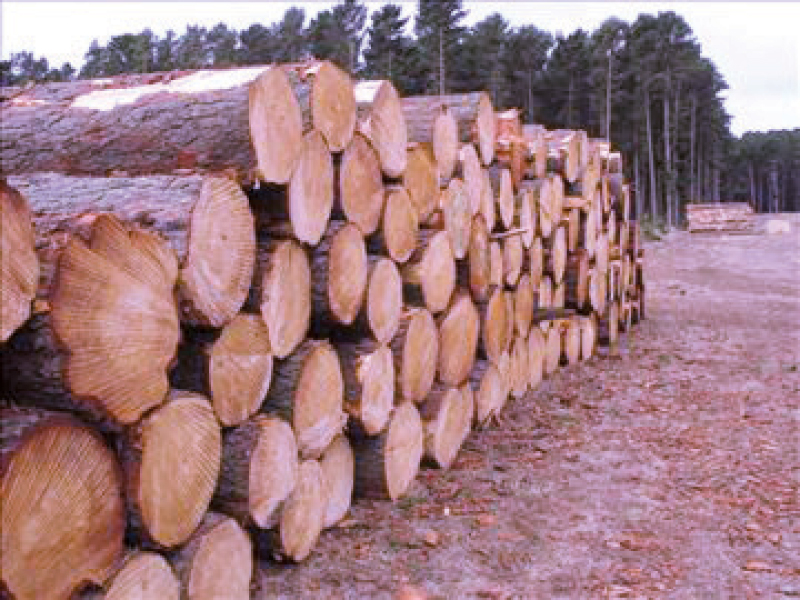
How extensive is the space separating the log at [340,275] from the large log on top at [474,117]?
1784 millimetres

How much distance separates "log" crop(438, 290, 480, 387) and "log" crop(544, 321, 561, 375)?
6.50 feet

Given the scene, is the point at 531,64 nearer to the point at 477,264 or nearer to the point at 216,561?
the point at 477,264

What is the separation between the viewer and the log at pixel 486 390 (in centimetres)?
552

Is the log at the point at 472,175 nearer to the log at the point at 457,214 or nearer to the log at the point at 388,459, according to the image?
the log at the point at 457,214

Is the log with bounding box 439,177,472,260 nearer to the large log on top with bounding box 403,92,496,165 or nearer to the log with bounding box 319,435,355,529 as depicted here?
the large log on top with bounding box 403,92,496,165

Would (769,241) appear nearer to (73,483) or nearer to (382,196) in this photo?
(382,196)

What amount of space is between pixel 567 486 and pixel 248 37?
1722 inches

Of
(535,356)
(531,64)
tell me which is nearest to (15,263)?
(535,356)

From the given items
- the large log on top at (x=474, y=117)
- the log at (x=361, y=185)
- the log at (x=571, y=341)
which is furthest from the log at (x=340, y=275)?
the log at (x=571, y=341)

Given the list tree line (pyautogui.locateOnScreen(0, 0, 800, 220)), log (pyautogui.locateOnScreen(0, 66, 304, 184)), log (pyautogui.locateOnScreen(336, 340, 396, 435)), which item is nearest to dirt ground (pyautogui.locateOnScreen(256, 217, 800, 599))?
log (pyautogui.locateOnScreen(336, 340, 396, 435))

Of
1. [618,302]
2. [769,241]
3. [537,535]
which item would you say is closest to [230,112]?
[537,535]

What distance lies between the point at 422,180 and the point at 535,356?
2.59 metres

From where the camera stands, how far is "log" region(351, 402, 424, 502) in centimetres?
420

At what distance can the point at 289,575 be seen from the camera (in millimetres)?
3443
